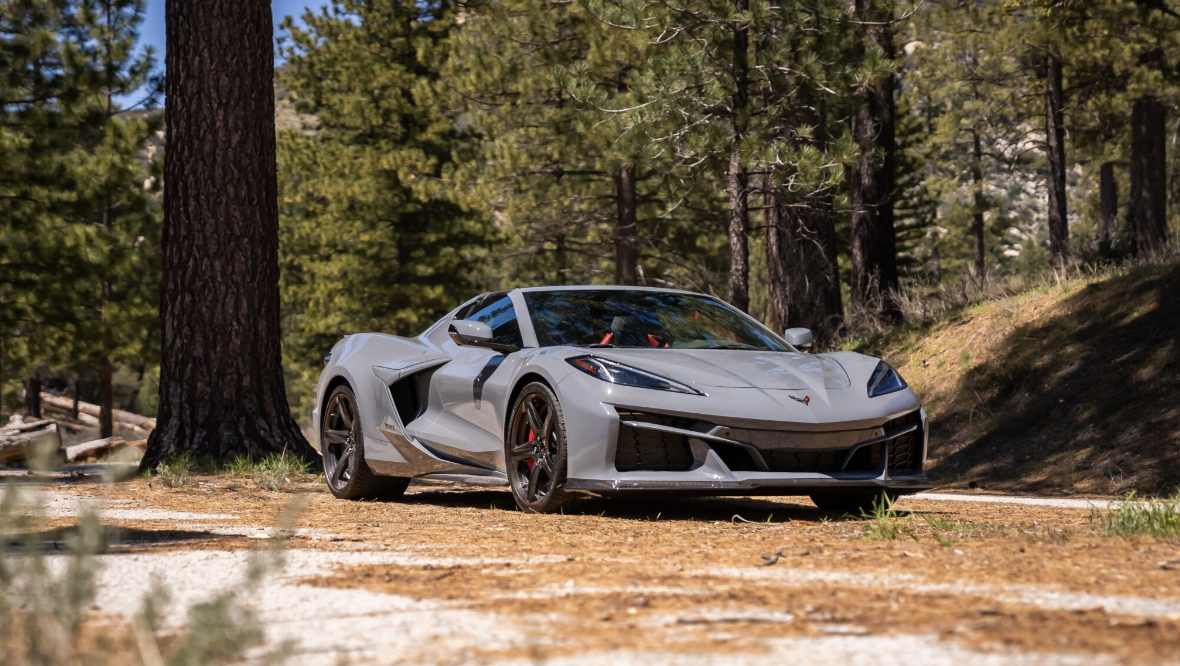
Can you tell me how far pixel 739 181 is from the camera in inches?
527

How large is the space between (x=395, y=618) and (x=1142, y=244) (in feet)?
47.9

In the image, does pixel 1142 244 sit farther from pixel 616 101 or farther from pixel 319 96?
pixel 319 96

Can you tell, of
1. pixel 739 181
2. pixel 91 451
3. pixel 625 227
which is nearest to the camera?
pixel 739 181

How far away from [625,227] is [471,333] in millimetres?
16496

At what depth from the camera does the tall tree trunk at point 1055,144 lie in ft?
84.9

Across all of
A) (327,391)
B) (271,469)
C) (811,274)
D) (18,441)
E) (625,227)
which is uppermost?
(625,227)

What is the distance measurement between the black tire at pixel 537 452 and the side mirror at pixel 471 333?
1.45 feet

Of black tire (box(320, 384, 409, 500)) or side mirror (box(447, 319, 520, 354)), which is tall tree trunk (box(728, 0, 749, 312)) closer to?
black tire (box(320, 384, 409, 500))

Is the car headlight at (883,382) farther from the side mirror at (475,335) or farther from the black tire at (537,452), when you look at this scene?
the side mirror at (475,335)

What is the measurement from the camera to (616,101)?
15188 millimetres

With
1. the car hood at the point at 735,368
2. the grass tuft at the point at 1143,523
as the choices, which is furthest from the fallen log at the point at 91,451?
the grass tuft at the point at 1143,523

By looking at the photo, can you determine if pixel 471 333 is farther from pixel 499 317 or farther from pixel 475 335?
pixel 499 317

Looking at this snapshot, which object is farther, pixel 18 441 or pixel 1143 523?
pixel 18 441

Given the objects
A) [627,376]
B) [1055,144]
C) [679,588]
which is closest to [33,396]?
[1055,144]
